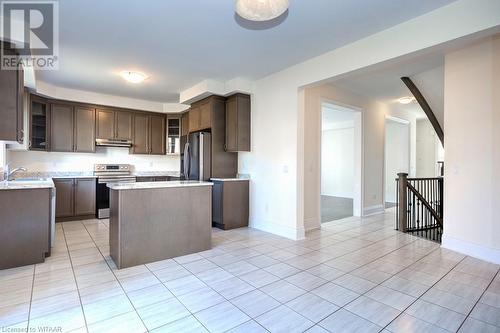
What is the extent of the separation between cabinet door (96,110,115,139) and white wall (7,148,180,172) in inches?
16.4

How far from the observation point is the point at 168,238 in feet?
10.2

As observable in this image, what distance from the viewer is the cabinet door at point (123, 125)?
18.8 feet

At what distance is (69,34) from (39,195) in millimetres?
1888

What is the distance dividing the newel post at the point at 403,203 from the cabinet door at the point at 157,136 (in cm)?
518

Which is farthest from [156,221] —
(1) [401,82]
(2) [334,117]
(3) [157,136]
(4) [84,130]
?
(2) [334,117]

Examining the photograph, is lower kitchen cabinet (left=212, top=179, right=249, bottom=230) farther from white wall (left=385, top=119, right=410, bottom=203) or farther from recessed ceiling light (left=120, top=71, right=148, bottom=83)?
white wall (left=385, top=119, right=410, bottom=203)

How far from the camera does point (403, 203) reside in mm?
4520

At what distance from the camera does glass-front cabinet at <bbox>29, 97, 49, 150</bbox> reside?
15.6 feet

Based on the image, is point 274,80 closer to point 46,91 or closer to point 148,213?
point 148,213

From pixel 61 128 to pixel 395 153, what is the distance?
8.87 metres

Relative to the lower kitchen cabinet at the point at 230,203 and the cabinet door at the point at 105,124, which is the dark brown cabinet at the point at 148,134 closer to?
the cabinet door at the point at 105,124

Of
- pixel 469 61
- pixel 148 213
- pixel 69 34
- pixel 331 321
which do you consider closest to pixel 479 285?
pixel 331 321

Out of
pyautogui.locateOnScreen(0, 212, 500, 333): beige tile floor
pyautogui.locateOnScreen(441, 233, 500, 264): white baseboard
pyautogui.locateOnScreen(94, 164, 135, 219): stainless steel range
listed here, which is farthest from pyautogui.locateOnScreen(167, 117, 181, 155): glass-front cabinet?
pyautogui.locateOnScreen(441, 233, 500, 264): white baseboard

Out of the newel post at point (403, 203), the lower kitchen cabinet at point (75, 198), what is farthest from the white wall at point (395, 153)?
the lower kitchen cabinet at point (75, 198)
